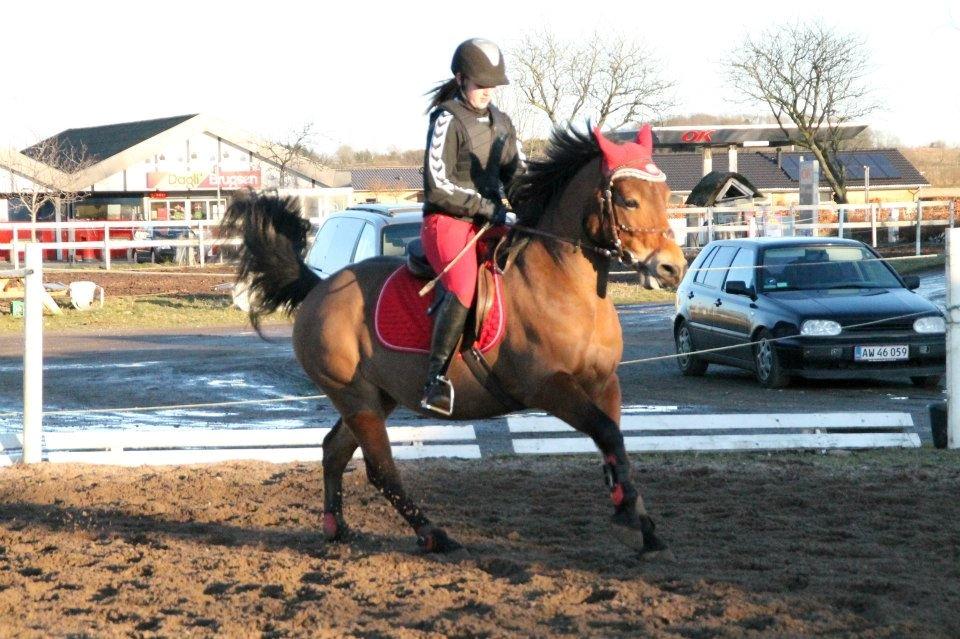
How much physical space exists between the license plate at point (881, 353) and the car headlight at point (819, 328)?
34 centimetres

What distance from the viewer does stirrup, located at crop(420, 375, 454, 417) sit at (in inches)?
263

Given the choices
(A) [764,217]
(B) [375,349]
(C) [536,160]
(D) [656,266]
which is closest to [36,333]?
(B) [375,349]

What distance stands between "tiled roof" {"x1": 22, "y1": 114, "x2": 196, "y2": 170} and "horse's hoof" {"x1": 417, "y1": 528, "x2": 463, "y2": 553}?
50.9 meters

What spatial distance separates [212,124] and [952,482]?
165ft

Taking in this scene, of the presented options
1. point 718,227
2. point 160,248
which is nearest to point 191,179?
point 160,248

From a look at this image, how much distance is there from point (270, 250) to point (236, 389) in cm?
797

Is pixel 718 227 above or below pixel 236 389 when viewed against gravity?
above

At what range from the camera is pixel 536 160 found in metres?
6.89

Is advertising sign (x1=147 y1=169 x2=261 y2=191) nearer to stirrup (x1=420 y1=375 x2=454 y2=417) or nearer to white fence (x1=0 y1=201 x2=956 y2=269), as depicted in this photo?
white fence (x1=0 y1=201 x2=956 y2=269)

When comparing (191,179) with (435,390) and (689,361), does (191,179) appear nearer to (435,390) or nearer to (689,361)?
(689,361)

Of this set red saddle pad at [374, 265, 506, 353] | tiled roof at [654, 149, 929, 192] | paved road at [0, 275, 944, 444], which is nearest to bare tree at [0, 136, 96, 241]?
paved road at [0, 275, 944, 444]

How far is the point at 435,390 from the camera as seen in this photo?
6695mm

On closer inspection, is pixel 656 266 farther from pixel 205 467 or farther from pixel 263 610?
pixel 205 467

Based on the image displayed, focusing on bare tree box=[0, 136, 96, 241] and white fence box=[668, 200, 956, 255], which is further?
bare tree box=[0, 136, 96, 241]
